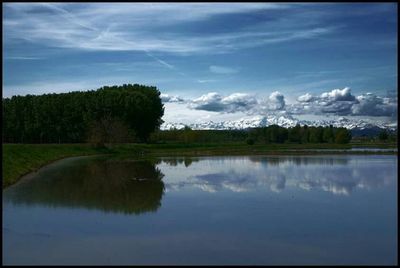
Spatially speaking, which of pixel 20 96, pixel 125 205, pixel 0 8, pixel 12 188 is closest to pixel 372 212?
pixel 125 205

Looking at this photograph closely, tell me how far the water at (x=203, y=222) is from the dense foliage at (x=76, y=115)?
170 ft

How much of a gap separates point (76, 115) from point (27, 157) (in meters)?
Answer: 40.3

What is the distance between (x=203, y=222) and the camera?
16000mm

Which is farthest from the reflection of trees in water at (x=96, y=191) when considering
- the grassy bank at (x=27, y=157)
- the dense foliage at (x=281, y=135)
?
the dense foliage at (x=281, y=135)

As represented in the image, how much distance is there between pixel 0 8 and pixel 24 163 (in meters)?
23.8

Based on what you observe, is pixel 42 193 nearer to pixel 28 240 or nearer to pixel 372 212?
pixel 28 240

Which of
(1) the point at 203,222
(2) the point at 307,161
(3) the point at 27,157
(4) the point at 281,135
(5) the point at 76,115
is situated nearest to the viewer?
(1) the point at 203,222

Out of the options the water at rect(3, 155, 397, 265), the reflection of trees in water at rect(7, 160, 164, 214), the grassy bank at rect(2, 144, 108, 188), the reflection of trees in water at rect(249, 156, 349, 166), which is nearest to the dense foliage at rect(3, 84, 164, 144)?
the grassy bank at rect(2, 144, 108, 188)

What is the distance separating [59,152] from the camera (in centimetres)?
5803

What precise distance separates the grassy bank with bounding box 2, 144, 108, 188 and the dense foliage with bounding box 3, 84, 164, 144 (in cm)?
1097

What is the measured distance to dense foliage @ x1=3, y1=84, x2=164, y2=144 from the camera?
7962cm

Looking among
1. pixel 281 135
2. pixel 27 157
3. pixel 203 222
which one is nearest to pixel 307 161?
pixel 27 157

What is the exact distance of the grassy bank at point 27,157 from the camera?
1169 inches

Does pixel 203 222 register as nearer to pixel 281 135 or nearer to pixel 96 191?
pixel 96 191
